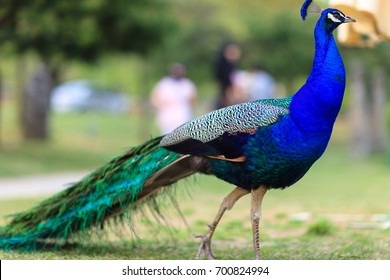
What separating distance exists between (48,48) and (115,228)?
10.0m

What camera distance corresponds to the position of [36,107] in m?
19.9

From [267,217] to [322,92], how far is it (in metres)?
4.04

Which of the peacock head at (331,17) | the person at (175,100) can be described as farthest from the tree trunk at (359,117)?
the peacock head at (331,17)

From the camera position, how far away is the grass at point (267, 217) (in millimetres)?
Result: 6340

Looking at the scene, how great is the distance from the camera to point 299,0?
2564 cm

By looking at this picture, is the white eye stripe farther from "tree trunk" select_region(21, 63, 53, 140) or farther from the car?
the car

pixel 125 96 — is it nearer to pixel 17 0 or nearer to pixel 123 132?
pixel 123 132

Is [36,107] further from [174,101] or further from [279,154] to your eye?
[279,154]

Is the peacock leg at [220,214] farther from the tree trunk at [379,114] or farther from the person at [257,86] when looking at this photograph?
the tree trunk at [379,114]

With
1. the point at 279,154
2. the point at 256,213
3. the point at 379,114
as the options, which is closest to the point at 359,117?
the point at 379,114

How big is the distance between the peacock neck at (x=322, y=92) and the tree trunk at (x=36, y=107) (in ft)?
49.9

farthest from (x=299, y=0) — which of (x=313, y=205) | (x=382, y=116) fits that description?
(x=313, y=205)

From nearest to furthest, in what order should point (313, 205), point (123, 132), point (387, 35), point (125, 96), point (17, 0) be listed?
1. point (387, 35)
2. point (313, 205)
3. point (17, 0)
4. point (123, 132)
5. point (125, 96)

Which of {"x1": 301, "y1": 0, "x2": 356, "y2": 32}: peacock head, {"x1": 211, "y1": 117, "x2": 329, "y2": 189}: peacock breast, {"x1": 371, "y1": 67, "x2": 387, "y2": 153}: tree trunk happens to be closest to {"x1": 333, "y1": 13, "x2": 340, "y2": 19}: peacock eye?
{"x1": 301, "y1": 0, "x2": 356, "y2": 32}: peacock head
